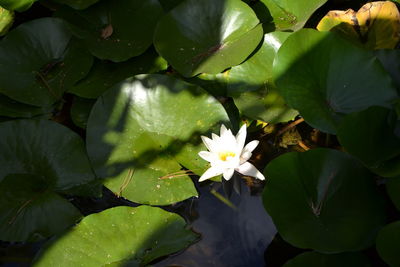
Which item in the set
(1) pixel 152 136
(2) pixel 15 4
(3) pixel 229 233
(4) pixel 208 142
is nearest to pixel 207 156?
(4) pixel 208 142

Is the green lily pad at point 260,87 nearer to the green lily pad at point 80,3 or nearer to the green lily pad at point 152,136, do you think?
→ the green lily pad at point 152,136

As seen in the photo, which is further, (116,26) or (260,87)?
(116,26)

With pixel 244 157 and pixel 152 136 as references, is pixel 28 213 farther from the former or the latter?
pixel 244 157

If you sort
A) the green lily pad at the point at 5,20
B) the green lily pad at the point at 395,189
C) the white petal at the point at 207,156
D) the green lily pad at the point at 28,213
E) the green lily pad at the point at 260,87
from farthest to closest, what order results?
the green lily pad at the point at 5,20 → the green lily pad at the point at 260,87 → the green lily pad at the point at 28,213 → the white petal at the point at 207,156 → the green lily pad at the point at 395,189

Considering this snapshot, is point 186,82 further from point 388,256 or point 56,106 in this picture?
point 388,256

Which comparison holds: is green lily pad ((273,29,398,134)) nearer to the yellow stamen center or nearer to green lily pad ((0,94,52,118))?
the yellow stamen center

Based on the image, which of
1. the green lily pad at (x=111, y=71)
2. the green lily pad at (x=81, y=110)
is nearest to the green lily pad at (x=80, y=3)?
the green lily pad at (x=111, y=71)
